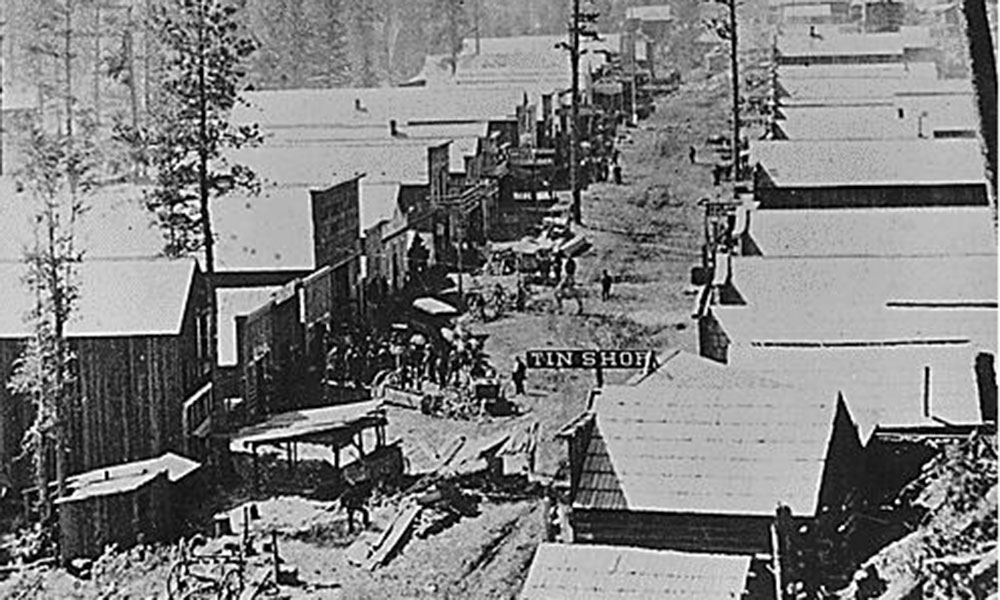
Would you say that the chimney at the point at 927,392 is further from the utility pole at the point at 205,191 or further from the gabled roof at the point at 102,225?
the gabled roof at the point at 102,225

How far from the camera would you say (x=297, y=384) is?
317 cm

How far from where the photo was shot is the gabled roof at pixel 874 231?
2961mm

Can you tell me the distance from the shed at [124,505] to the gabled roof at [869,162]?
1307mm

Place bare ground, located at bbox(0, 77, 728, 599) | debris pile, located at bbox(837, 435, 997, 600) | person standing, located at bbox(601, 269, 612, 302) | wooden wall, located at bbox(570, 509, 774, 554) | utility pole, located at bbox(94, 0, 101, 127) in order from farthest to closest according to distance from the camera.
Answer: utility pole, located at bbox(94, 0, 101, 127)
person standing, located at bbox(601, 269, 612, 302)
bare ground, located at bbox(0, 77, 728, 599)
wooden wall, located at bbox(570, 509, 774, 554)
debris pile, located at bbox(837, 435, 997, 600)

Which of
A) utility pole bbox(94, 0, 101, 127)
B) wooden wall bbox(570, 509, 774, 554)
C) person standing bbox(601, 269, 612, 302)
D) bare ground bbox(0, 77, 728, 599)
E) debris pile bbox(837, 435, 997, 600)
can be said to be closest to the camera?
debris pile bbox(837, 435, 997, 600)

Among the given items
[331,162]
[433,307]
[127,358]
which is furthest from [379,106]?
[127,358]

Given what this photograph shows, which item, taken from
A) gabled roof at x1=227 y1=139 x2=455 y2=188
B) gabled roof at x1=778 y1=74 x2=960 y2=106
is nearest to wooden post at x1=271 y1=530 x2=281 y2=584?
gabled roof at x1=227 y1=139 x2=455 y2=188

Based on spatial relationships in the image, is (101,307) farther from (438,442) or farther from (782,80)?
(782,80)

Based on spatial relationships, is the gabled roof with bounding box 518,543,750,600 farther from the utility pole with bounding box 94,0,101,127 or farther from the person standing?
the utility pole with bounding box 94,0,101,127

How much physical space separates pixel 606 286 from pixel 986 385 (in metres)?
0.74

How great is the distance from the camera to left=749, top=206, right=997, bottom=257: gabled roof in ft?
9.71

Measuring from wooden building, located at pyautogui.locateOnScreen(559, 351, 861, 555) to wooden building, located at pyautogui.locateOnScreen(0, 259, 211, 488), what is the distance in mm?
807

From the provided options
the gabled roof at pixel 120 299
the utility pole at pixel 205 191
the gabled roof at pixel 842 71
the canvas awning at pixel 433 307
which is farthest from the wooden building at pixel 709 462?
the gabled roof at pixel 120 299

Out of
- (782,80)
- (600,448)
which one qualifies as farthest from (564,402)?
(782,80)
